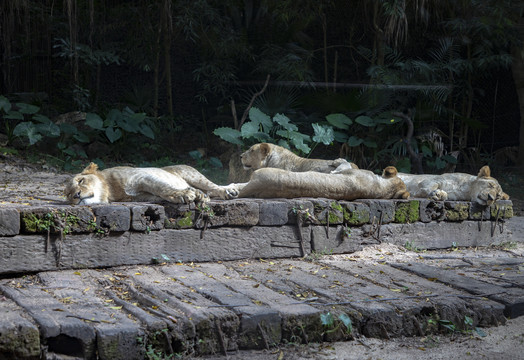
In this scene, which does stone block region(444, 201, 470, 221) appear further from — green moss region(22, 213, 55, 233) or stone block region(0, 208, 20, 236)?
stone block region(0, 208, 20, 236)

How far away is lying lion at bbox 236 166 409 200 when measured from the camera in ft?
17.2

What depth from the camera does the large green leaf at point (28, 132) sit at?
982 centimetres

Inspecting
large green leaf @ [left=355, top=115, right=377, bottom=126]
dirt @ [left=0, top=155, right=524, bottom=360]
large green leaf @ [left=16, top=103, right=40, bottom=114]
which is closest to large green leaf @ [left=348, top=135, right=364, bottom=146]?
large green leaf @ [left=355, top=115, right=377, bottom=126]

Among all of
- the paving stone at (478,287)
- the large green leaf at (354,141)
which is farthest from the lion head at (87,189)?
the large green leaf at (354,141)

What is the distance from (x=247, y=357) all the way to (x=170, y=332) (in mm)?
455

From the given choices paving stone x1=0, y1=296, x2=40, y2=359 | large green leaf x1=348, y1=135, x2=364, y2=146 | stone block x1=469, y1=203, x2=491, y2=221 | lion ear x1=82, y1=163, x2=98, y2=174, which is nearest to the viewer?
paving stone x1=0, y1=296, x2=40, y2=359

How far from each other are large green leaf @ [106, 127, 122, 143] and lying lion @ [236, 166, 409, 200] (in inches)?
221

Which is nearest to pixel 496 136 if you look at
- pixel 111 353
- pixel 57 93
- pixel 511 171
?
pixel 511 171

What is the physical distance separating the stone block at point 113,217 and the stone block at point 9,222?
532 millimetres

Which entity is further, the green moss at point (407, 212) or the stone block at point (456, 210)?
the stone block at point (456, 210)

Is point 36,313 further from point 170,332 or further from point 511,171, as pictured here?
point 511,171

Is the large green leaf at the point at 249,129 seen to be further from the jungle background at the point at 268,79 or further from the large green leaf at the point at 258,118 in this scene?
the jungle background at the point at 268,79

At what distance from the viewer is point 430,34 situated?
1287cm

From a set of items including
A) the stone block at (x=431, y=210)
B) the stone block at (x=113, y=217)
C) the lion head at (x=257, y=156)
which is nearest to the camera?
the stone block at (x=113, y=217)
